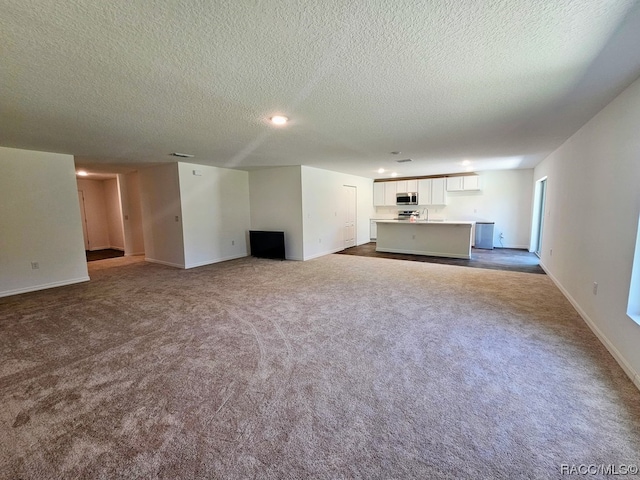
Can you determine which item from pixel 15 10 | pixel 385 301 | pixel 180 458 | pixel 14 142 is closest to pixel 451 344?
pixel 385 301

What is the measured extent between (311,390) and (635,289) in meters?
2.67

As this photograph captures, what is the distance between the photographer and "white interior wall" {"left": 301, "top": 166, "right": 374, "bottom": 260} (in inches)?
266

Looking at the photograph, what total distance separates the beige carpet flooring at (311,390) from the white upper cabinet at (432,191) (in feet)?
17.0

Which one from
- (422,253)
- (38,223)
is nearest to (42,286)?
(38,223)

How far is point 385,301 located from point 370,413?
6.99 feet

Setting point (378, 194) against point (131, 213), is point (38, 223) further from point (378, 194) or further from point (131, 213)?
point (378, 194)

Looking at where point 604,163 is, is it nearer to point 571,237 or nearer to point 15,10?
point 571,237

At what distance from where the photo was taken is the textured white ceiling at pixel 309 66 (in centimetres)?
143

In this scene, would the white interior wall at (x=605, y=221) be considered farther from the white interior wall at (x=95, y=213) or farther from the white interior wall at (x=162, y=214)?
the white interior wall at (x=95, y=213)

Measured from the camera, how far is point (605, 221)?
2.68m

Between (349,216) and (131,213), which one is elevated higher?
(131,213)

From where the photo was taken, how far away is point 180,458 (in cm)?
146

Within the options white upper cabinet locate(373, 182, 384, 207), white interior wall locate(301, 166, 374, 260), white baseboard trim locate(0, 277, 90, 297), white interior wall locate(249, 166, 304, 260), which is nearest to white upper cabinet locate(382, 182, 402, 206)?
white upper cabinet locate(373, 182, 384, 207)

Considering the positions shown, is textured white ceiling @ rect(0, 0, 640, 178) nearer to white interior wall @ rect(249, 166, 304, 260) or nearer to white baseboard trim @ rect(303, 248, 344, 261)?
white interior wall @ rect(249, 166, 304, 260)
